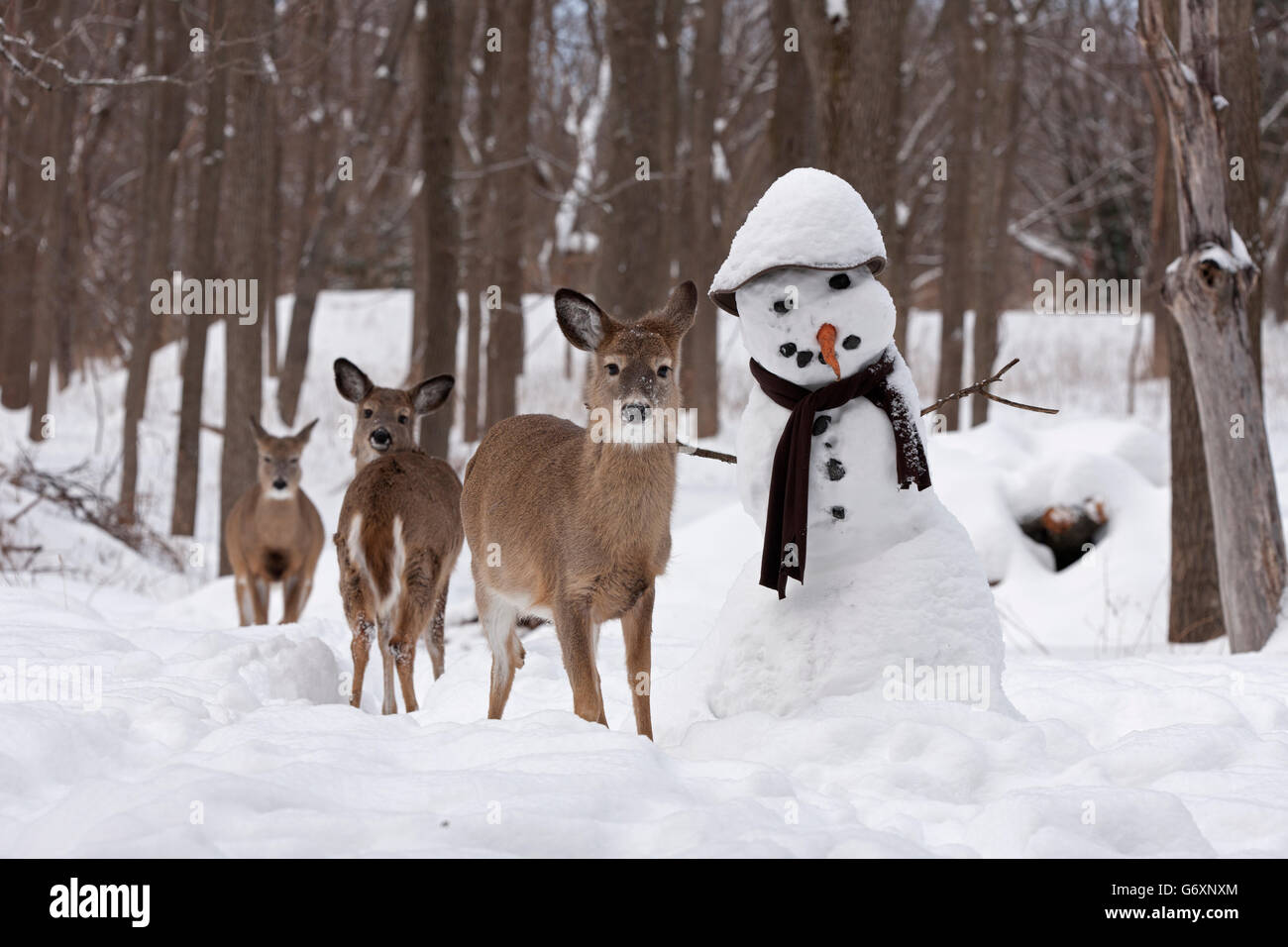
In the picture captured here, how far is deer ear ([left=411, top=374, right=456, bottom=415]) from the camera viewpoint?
7.48 metres

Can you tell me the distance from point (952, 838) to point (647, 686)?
1504 millimetres

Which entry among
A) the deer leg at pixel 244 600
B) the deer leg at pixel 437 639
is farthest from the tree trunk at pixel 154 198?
the deer leg at pixel 437 639

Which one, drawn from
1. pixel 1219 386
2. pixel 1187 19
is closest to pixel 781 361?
pixel 1219 386

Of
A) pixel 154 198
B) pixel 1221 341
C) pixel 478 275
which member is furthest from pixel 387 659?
pixel 478 275

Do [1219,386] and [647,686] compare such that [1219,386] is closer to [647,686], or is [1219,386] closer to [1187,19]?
[1187,19]

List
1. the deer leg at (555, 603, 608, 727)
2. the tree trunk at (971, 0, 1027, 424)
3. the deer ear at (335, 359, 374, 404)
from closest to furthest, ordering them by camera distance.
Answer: the deer leg at (555, 603, 608, 727), the deer ear at (335, 359, 374, 404), the tree trunk at (971, 0, 1027, 424)

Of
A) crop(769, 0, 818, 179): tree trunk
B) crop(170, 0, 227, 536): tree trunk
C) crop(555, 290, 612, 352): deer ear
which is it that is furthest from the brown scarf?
crop(170, 0, 227, 536): tree trunk

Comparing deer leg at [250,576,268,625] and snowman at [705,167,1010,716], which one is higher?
snowman at [705,167,1010,716]

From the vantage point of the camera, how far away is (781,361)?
4793 mm

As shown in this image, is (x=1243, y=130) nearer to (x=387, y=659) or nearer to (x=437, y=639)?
(x=437, y=639)

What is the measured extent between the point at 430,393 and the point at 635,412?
10.7 feet

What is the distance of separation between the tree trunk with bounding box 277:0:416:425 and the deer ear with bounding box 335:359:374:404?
1120 cm

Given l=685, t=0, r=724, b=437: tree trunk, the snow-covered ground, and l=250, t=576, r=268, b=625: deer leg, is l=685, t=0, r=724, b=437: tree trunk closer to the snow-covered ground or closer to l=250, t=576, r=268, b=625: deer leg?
l=250, t=576, r=268, b=625: deer leg

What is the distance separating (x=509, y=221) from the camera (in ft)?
50.6
